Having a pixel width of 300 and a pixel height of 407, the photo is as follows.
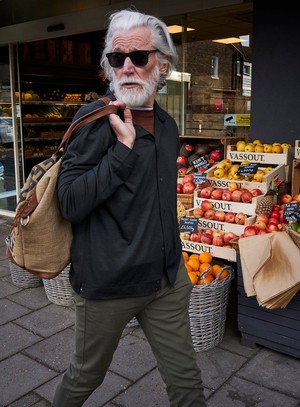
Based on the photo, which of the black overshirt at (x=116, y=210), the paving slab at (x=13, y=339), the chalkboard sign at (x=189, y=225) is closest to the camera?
the black overshirt at (x=116, y=210)

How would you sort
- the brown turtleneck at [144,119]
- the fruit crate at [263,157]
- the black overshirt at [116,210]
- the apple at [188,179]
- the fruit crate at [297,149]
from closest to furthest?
the black overshirt at [116,210]
the brown turtleneck at [144,119]
the fruit crate at [297,149]
the fruit crate at [263,157]
the apple at [188,179]

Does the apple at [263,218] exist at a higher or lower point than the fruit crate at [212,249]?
higher

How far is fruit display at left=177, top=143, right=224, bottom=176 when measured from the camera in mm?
4811

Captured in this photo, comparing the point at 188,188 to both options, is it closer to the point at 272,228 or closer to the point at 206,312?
the point at 272,228

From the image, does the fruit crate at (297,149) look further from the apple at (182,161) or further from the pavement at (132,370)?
the pavement at (132,370)

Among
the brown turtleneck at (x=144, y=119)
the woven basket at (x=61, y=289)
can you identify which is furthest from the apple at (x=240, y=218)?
the brown turtleneck at (x=144, y=119)

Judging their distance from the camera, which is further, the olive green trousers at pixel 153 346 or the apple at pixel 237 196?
the apple at pixel 237 196

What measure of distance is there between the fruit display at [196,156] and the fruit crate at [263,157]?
28cm

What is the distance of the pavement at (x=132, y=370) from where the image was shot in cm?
294

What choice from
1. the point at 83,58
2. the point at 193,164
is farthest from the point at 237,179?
the point at 83,58

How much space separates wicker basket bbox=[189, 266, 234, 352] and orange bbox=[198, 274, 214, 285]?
0.33 feet

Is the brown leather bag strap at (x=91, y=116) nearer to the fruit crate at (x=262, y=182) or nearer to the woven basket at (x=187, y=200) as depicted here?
the fruit crate at (x=262, y=182)

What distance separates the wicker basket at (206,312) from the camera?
3.40m

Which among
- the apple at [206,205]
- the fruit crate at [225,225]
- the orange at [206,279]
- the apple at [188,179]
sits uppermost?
the apple at [188,179]
